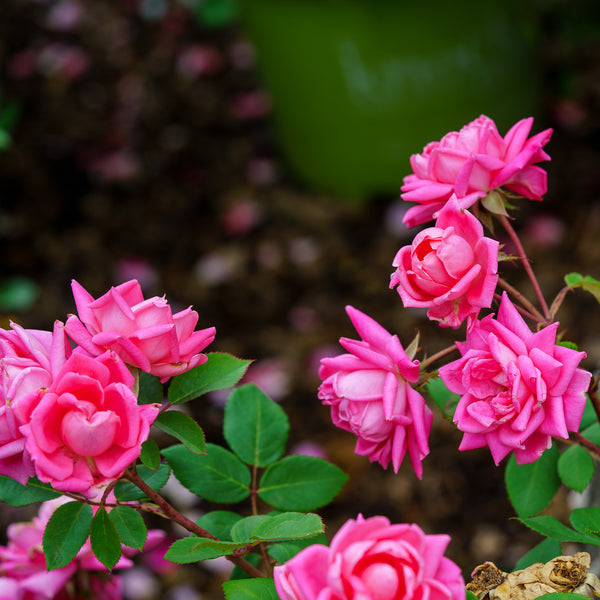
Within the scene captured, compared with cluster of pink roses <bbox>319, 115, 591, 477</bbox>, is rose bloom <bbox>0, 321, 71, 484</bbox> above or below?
above

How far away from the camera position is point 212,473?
58cm

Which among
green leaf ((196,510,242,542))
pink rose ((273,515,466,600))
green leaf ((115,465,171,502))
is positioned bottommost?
green leaf ((196,510,242,542))

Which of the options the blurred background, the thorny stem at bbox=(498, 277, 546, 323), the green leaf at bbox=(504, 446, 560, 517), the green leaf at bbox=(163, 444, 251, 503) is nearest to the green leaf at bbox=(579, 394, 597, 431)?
the green leaf at bbox=(504, 446, 560, 517)

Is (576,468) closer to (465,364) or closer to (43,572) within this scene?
(465,364)

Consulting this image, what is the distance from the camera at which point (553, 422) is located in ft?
1.40

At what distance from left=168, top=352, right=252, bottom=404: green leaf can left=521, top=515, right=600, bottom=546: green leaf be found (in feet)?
0.66

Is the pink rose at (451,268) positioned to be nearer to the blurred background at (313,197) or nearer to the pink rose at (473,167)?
the pink rose at (473,167)

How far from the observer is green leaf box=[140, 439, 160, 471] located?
45 centimetres

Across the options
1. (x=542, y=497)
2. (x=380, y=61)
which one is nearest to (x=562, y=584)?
(x=542, y=497)

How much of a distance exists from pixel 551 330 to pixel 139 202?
2.20m

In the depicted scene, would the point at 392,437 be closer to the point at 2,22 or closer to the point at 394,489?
the point at 394,489

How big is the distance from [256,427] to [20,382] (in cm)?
25

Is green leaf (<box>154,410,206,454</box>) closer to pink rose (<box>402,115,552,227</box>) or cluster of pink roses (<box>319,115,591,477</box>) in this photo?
cluster of pink roses (<box>319,115,591,477</box>)

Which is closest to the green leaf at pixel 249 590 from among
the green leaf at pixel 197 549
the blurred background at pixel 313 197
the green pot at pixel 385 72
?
the green leaf at pixel 197 549
